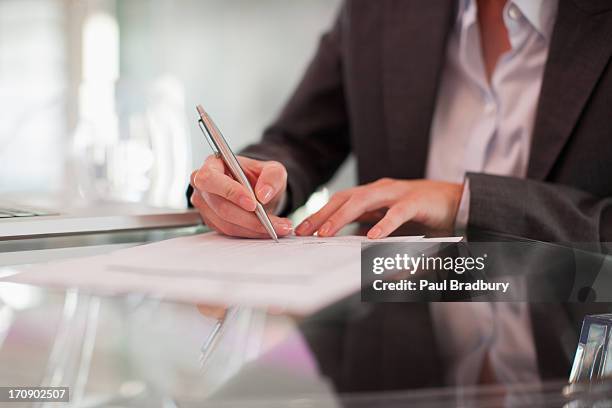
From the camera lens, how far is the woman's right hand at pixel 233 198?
1.94 ft

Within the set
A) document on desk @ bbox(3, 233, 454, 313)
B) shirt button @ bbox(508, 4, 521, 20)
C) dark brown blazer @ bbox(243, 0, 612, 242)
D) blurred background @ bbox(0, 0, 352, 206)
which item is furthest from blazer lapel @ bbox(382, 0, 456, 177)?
blurred background @ bbox(0, 0, 352, 206)

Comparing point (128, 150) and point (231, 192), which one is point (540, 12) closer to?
point (231, 192)

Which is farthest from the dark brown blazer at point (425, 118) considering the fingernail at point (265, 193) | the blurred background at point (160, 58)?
the blurred background at point (160, 58)

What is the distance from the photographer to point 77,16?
128 inches

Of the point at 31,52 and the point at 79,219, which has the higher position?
the point at 79,219

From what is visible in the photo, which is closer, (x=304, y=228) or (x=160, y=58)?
(x=304, y=228)

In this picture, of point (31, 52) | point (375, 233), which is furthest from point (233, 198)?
point (31, 52)

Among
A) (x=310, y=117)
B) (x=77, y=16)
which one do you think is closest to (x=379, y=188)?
(x=310, y=117)

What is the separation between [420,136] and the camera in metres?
1.04

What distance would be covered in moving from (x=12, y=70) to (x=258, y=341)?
3350mm

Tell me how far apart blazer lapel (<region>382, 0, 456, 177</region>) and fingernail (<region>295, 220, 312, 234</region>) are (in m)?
0.46

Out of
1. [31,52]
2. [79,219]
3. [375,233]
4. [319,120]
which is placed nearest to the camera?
[375,233]

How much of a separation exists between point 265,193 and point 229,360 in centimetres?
30

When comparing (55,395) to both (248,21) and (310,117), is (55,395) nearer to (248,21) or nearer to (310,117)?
(310,117)
